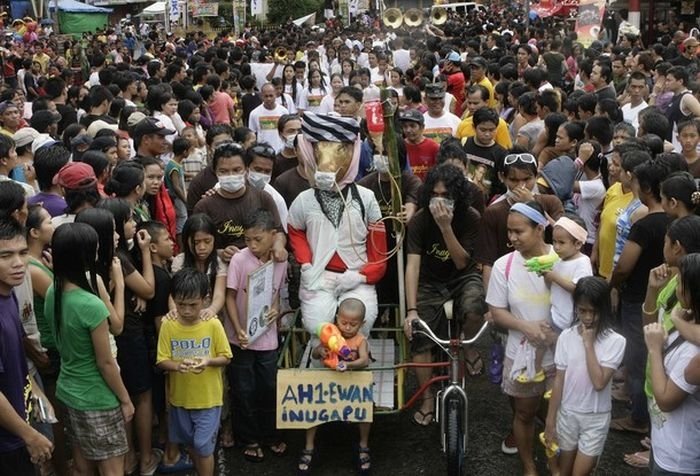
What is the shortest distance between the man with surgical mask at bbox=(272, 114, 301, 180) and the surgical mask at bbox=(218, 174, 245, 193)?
188 centimetres

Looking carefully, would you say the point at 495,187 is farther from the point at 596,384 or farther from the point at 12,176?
the point at 12,176

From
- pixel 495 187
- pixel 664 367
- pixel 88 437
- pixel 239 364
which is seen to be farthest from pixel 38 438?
pixel 495 187

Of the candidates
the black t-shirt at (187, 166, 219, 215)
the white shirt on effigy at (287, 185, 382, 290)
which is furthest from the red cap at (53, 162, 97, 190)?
the white shirt on effigy at (287, 185, 382, 290)

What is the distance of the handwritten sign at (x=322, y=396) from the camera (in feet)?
15.7

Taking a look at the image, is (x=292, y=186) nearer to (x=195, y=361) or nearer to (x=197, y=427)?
(x=195, y=361)

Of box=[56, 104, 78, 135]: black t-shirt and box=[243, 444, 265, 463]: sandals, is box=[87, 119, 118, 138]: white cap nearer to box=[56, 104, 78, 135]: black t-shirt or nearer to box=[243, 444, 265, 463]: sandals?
box=[56, 104, 78, 135]: black t-shirt

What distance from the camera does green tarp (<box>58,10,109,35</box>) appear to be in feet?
116

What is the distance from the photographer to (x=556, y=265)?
180 inches

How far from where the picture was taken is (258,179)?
623cm

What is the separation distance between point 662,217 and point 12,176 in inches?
196

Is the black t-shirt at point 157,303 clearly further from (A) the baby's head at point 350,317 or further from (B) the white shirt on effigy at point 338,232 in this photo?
(A) the baby's head at point 350,317

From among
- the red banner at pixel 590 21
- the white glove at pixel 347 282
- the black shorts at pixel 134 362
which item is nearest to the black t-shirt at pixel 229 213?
the white glove at pixel 347 282

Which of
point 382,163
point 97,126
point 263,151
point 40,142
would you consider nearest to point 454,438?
point 382,163

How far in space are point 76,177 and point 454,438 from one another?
9.64 ft
